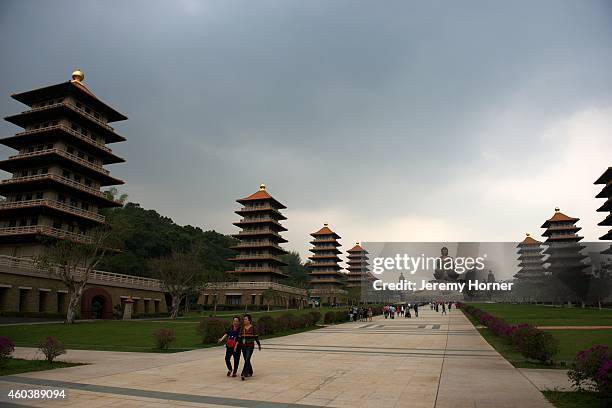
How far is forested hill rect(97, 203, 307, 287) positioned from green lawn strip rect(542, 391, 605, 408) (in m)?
47.5

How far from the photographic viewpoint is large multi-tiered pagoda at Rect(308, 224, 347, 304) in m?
104

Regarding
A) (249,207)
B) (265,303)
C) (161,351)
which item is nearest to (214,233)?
(249,207)

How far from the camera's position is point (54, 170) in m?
47.3

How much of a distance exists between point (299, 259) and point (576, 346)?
14542 centimetres

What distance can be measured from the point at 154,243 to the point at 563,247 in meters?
84.2

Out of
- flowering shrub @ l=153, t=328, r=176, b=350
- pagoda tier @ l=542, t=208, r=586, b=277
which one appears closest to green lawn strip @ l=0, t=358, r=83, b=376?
flowering shrub @ l=153, t=328, r=176, b=350

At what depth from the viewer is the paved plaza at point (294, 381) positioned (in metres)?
8.62

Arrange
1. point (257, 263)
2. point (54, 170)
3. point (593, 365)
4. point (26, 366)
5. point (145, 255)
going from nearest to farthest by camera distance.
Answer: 1. point (593, 365)
2. point (26, 366)
3. point (54, 170)
4. point (145, 255)
5. point (257, 263)

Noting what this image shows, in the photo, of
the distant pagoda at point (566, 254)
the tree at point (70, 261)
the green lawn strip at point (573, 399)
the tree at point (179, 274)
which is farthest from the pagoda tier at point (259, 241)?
the green lawn strip at point (573, 399)

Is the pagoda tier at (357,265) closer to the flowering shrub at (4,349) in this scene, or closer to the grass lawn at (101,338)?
the grass lawn at (101,338)

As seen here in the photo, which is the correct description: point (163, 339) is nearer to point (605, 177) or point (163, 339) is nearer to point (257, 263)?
point (257, 263)

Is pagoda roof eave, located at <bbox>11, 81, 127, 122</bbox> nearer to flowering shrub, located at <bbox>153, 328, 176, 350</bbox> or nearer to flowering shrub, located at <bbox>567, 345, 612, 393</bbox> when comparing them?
flowering shrub, located at <bbox>153, 328, 176, 350</bbox>

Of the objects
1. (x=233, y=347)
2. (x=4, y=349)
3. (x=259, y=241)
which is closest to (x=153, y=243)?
(x=259, y=241)

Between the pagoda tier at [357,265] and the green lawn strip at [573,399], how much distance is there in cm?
11568
